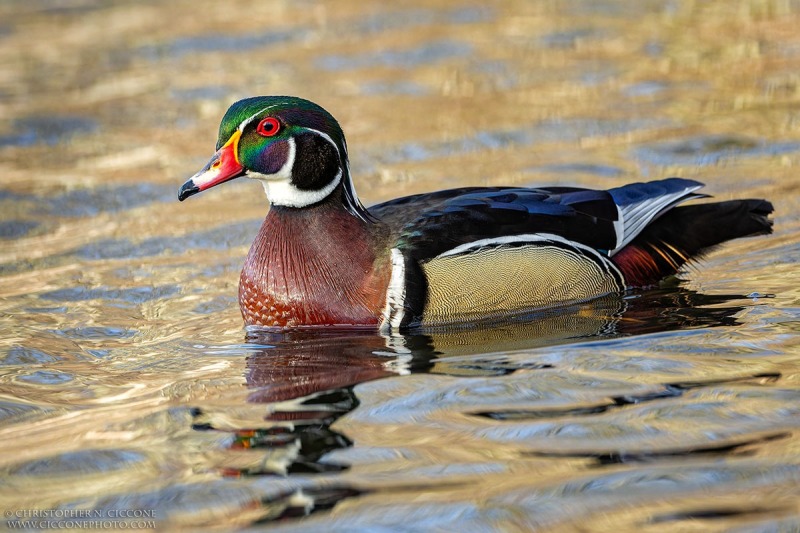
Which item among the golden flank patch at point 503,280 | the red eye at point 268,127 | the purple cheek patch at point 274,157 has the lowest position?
the golden flank patch at point 503,280

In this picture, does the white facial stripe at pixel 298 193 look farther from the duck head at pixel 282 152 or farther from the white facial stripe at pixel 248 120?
the white facial stripe at pixel 248 120

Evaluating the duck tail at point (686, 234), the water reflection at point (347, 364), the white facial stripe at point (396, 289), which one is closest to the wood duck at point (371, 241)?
the white facial stripe at point (396, 289)

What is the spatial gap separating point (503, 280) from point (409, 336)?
2.14 feet

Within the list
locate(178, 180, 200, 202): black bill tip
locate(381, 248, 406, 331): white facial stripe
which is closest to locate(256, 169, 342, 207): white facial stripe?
locate(178, 180, 200, 202): black bill tip

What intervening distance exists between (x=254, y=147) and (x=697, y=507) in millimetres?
3413

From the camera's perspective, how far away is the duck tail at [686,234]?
793 centimetres

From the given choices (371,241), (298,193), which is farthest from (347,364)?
(298,193)

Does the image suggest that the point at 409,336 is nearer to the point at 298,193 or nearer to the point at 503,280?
the point at 503,280

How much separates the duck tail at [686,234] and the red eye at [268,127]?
7.61ft

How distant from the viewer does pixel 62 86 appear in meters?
14.8

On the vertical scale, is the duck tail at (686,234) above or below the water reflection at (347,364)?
above

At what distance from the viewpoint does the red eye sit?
707 centimetres

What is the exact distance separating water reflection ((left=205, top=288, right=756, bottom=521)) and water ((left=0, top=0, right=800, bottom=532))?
2 centimetres

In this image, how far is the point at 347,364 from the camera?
665 centimetres
